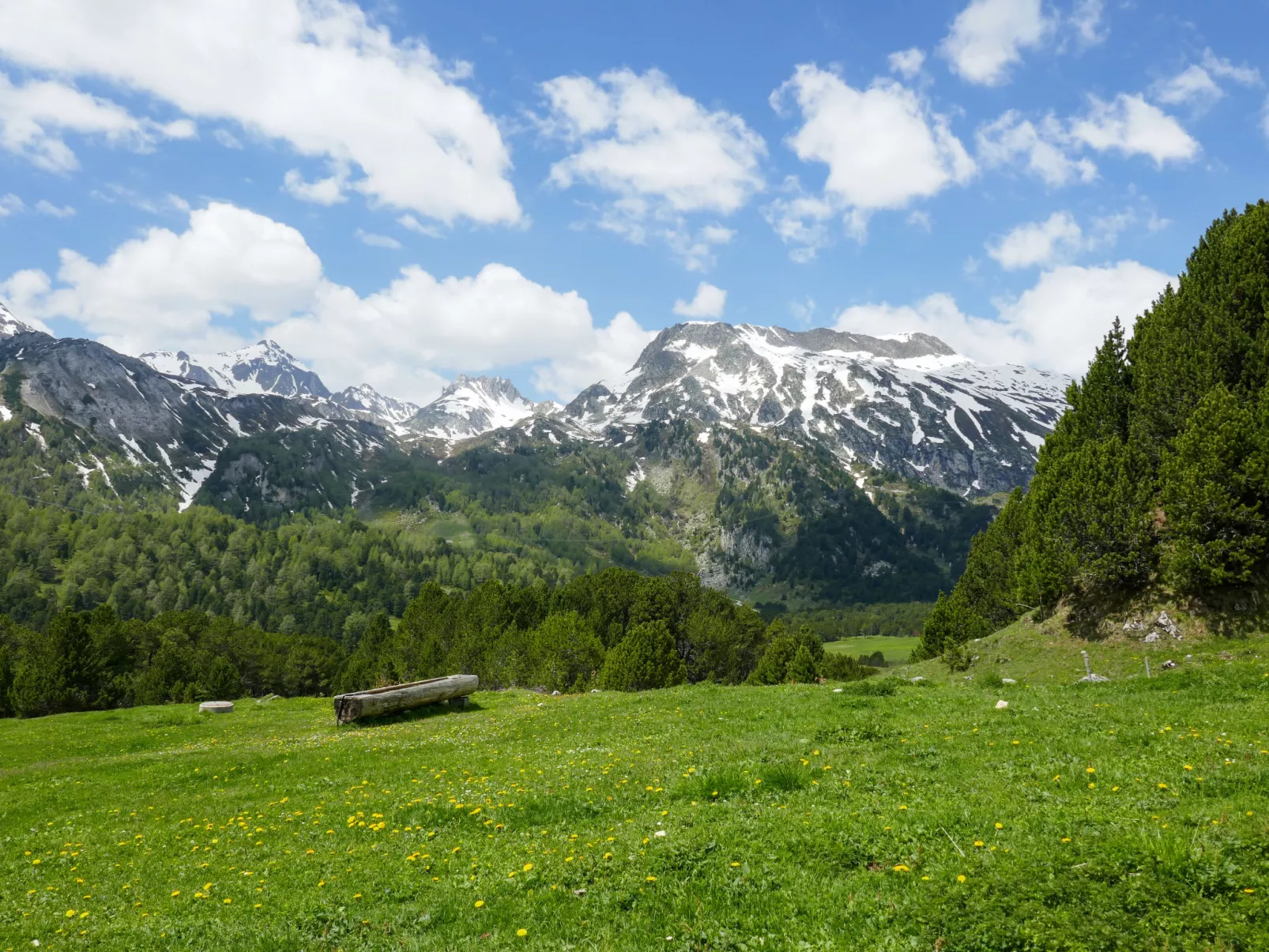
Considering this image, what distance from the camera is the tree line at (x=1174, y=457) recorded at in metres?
36.8

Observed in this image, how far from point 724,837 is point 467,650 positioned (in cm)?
9543

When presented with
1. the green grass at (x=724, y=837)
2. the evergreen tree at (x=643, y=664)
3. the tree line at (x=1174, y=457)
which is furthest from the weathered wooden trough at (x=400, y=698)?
the tree line at (x=1174, y=457)

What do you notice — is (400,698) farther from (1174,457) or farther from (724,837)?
(1174,457)

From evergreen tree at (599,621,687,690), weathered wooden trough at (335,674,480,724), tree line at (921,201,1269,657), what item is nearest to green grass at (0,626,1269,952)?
weathered wooden trough at (335,674,480,724)

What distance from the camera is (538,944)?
29.7 feet

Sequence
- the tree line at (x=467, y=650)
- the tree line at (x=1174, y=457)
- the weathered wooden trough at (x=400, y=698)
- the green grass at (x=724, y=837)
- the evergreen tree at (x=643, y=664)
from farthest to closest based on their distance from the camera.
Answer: the tree line at (x=467, y=650), the evergreen tree at (x=643, y=664), the tree line at (x=1174, y=457), the weathered wooden trough at (x=400, y=698), the green grass at (x=724, y=837)

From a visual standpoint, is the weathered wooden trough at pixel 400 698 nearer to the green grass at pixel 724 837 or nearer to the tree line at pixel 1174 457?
the green grass at pixel 724 837

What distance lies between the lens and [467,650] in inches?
3976

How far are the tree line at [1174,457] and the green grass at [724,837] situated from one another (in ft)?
58.4

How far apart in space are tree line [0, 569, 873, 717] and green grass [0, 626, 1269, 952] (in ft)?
161

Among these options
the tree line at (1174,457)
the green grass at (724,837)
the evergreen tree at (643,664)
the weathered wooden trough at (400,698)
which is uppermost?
the tree line at (1174,457)

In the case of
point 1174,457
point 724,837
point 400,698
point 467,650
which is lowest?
point 467,650

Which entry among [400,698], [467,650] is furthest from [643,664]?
[467,650]

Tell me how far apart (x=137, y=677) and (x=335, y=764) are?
328 feet
